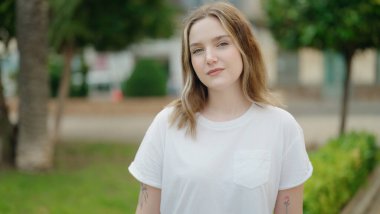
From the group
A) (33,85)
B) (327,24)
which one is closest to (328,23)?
(327,24)

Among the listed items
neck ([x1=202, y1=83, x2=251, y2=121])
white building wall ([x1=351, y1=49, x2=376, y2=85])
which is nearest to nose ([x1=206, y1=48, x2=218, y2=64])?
neck ([x1=202, y1=83, x2=251, y2=121])

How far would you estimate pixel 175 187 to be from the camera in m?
2.04

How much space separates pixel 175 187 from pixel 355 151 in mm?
5034

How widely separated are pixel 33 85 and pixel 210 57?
5.45m

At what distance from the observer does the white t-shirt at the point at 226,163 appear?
198 cm

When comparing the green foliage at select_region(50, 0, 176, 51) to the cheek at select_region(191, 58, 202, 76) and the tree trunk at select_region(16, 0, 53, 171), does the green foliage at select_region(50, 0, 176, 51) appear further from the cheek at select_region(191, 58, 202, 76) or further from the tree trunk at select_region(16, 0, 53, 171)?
the cheek at select_region(191, 58, 202, 76)

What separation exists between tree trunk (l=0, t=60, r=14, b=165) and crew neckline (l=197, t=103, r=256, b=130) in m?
5.70

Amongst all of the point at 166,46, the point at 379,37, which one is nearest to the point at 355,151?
the point at 379,37

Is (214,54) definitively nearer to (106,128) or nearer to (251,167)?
(251,167)

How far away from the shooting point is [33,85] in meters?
7.11

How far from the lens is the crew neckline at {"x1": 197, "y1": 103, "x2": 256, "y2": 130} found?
2.04 metres

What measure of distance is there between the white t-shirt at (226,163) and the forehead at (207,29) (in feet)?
0.93

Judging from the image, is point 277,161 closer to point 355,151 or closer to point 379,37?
point 355,151

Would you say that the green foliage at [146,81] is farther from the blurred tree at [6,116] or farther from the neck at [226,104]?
the neck at [226,104]
